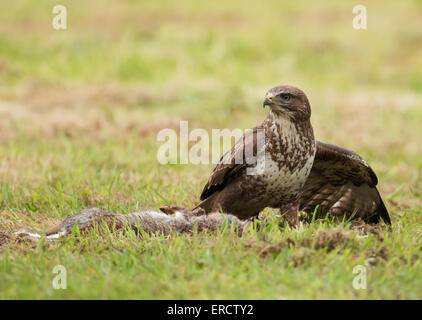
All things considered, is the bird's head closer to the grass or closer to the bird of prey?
the bird of prey

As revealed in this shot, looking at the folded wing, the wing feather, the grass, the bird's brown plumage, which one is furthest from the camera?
the folded wing

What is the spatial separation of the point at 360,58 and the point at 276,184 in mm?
10805

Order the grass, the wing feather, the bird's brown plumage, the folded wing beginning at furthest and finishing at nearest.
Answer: the folded wing
the wing feather
the bird's brown plumage
the grass

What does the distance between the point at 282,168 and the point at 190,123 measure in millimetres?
4767

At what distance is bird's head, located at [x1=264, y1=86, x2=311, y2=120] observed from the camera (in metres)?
4.68

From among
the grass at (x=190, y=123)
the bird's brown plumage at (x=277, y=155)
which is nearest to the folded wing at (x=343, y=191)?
the grass at (x=190, y=123)

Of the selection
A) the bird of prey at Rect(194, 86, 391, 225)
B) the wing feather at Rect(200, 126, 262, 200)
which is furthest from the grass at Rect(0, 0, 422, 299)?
the wing feather at Rect(200, 126, 262, 200)

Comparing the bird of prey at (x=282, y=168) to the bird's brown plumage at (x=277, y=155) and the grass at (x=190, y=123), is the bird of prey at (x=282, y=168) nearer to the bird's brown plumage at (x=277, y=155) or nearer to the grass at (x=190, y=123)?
the bird's brown plumage at (x=277, y=155)

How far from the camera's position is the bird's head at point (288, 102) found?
15.3 feet

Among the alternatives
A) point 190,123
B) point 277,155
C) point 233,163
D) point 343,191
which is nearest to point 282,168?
point 277,155

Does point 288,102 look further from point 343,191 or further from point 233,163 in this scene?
point 343,191

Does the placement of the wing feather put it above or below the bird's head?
below

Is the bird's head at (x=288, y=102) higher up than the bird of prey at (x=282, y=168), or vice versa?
the bird's head at (x=288, y=102)

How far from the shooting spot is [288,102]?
185 inches
